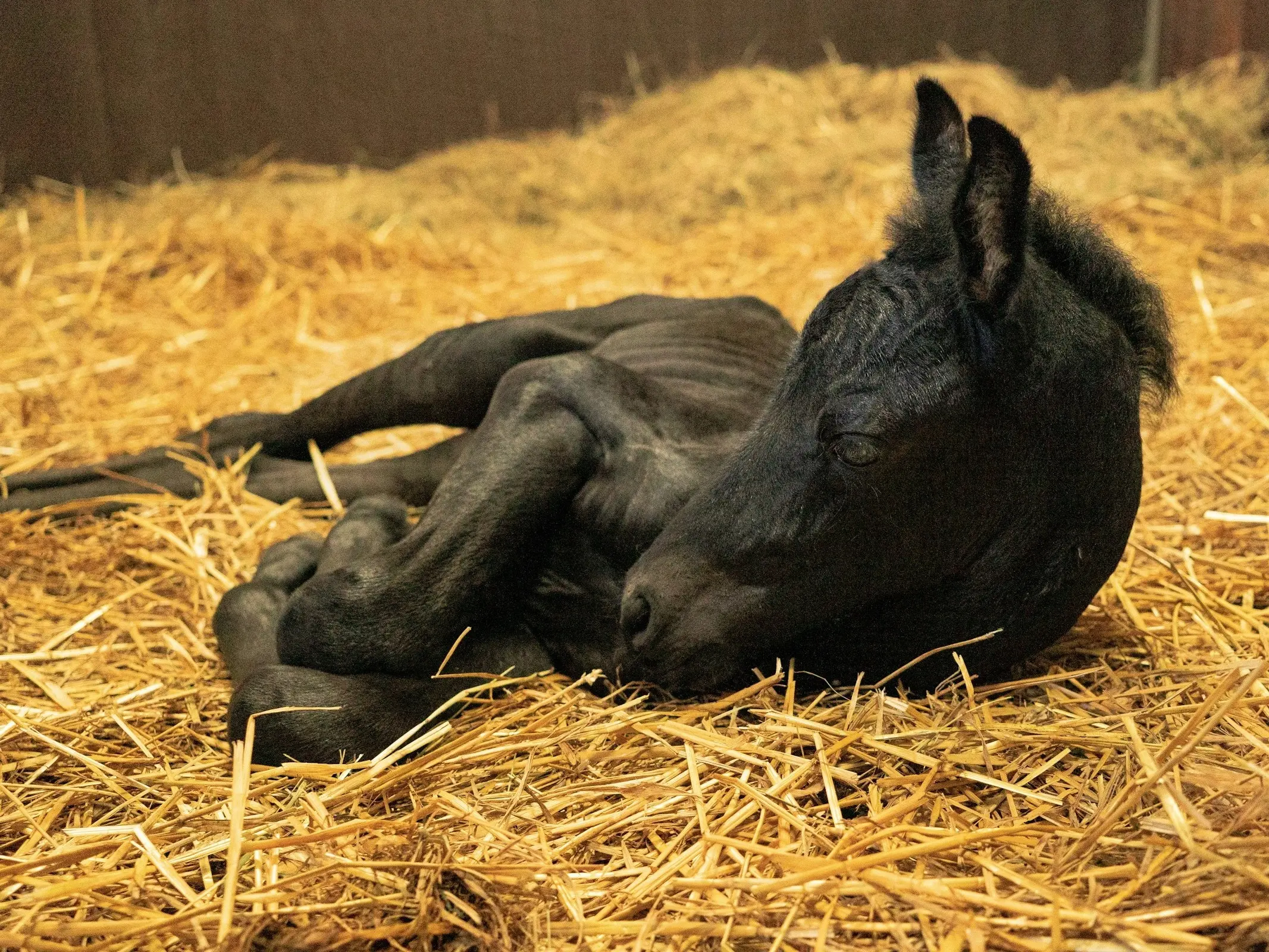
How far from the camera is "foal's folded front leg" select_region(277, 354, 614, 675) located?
2570mm

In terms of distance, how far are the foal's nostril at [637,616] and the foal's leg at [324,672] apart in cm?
48

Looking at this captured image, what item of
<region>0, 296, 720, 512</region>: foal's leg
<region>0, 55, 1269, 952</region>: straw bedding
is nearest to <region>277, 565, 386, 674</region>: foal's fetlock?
<region>0, 55, 1269, 952</region>: straw bedding

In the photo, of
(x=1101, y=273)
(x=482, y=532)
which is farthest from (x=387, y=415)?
(x=1101, y=273)

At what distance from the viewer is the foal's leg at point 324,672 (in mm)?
2361

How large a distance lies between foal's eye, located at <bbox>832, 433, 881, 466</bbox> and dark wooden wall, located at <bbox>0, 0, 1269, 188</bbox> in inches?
262

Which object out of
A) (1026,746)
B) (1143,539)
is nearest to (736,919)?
(1026,746)

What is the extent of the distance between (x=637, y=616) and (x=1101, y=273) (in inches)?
44.8

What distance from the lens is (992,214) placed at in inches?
76.8

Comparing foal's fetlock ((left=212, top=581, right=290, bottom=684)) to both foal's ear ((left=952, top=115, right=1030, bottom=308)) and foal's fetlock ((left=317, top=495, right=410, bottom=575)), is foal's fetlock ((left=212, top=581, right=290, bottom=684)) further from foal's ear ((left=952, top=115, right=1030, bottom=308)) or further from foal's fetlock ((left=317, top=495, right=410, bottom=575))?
foal's ear ((left=952, top=115, right=1030, bottom=308))

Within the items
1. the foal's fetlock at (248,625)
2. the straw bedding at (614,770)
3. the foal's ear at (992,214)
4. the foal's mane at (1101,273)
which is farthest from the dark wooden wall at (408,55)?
the foal's ear at (992,214)

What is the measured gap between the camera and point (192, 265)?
20.4ft

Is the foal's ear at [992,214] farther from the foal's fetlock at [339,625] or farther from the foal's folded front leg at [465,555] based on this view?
the foal's fetlock at [339,625]

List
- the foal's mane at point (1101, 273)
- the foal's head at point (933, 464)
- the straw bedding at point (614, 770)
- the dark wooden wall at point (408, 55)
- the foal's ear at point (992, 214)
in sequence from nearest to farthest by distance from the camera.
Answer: the straw bedding at point (614, 770) → the foal's ear at point (992, 214) → the foal's head at point (933, 464) → the foal's mane at point (1101, 273) → the dark wooden wall at point (408, 55)

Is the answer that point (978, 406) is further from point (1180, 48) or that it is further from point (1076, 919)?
point (1180, 48)
